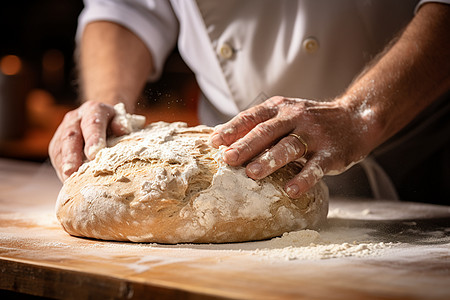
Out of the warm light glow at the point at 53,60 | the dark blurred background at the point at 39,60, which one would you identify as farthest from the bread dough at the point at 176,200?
the warm light glow at the point at 53,60

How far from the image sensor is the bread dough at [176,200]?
3.99ft

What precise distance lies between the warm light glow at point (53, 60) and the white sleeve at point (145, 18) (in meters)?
2.31

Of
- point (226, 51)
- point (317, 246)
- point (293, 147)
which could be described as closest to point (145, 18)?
point (226, 51)

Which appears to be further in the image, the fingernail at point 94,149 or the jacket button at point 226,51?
the jacket button at point 226,51

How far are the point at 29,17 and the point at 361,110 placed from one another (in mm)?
3661

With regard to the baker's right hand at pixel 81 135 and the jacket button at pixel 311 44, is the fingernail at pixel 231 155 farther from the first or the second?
the jacket button at pixel 311 44

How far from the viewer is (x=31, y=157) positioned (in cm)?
376

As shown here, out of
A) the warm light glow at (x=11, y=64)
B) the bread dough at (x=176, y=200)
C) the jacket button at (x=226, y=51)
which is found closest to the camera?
the bread dough at (x=176, y=200)

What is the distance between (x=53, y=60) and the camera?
14.7 ft

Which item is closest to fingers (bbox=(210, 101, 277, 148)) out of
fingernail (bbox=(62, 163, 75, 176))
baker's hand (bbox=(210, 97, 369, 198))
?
baker's hand (bbox=(210, 97, 369, 198))

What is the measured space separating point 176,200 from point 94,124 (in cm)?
41

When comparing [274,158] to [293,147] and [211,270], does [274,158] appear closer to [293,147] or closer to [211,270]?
[293,147]

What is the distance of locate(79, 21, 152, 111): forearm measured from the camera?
1.89m

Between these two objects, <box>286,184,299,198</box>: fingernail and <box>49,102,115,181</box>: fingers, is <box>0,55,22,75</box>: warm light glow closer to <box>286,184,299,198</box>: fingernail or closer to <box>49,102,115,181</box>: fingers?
<box>49,102,115,181</box>: fingers
